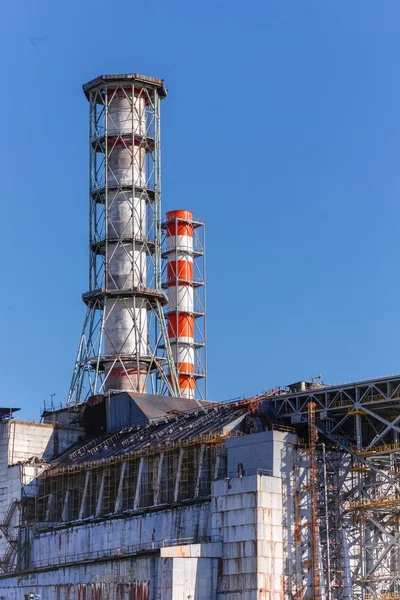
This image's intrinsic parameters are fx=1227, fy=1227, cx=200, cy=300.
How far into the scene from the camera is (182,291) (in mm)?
119938

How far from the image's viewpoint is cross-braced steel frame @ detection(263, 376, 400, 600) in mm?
68000

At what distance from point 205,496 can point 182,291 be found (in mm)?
51584

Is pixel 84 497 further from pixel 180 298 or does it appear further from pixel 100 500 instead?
pixel 180 298

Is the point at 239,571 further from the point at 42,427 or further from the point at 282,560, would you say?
the point at 42,427

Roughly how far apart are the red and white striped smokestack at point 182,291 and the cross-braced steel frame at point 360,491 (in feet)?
157

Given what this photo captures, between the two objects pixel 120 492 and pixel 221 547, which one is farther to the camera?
pixel 120 492

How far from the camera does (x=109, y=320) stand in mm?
98000

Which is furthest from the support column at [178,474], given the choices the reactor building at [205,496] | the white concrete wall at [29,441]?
the white concrete wall at [29,441]

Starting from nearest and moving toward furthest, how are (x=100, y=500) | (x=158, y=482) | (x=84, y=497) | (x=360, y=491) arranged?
1. (x=360, y=491)
2. (x=158, y=482)
3. (x=100, y=500)
4. (x=84, y=497)

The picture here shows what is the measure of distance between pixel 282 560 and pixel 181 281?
5674 centimetres

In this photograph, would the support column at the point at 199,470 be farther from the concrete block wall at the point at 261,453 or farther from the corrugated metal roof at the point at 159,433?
the concrete block wall at the point at 261,453

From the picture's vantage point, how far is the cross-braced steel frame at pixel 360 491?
6800 centimetres

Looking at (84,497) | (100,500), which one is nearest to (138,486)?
(100,500)

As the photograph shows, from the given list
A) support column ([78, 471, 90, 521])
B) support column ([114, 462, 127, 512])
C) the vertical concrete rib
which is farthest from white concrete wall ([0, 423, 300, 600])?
support column ([78, 471, 90, 521])
